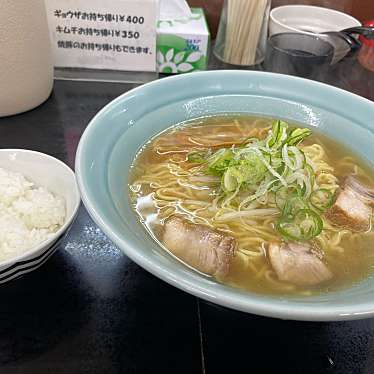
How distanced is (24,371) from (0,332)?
4.7 inches

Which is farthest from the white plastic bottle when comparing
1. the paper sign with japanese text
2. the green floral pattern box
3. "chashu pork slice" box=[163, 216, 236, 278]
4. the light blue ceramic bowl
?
"chashu pork slice" box=[163, 216, 236, 278]

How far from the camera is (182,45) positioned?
1.96 metres

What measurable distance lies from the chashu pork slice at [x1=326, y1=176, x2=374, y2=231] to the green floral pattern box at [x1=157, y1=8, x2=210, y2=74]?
981 mm

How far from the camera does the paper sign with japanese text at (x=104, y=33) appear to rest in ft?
5.97

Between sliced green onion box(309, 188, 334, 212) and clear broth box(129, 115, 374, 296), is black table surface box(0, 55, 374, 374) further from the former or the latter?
sliced green onion box(309, 188, 334, 212)

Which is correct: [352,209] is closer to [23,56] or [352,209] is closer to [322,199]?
[322,199]

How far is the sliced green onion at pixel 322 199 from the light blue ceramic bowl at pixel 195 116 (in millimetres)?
230

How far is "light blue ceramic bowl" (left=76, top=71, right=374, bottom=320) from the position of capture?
0.76 meters

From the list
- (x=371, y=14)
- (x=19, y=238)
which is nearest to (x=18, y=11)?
(x=19, y=238)

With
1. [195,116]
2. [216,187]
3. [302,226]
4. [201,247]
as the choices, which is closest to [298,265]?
[302,226]

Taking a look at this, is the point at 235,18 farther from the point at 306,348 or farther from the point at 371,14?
the point at 306,348

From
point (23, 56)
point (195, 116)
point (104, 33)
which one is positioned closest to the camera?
point (195, 116)

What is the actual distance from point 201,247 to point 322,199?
1.52ft

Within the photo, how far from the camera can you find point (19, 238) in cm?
110
